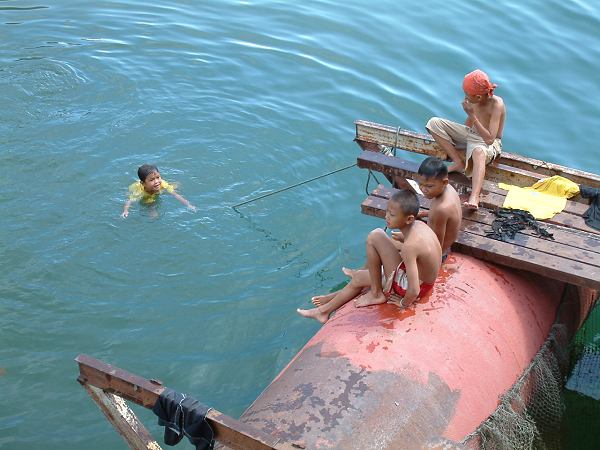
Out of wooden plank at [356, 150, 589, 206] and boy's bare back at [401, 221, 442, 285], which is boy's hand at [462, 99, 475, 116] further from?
boy's bare back at [401, 221, 442, 285]

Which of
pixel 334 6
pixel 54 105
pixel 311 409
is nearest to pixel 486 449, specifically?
pixel 311 409

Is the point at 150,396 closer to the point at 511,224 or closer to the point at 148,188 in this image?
the point at 511,224

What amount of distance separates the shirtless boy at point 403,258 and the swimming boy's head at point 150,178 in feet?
14.0

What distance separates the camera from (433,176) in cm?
651

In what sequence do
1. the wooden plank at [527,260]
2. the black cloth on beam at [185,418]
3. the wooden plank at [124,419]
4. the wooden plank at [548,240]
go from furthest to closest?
1. the wooden plank at [548,240]
2. the wooden plank at [527,260]
3. the wooden plank at [124,419]
4. the black cloth on beam at [185,418]

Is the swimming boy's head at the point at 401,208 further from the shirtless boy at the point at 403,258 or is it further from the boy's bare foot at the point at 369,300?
the boy's bare foot at the point at 369,300

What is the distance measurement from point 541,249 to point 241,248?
3.91 meters

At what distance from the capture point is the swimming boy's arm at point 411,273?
5.93 metres

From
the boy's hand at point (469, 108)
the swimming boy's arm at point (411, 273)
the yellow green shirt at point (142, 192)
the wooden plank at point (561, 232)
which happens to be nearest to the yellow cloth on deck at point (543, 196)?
the wooden plank at point (561, 232)

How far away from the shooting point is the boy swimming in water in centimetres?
983

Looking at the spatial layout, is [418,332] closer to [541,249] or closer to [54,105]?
[541,249]

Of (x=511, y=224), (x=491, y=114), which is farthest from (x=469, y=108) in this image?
(x=511, y=224)

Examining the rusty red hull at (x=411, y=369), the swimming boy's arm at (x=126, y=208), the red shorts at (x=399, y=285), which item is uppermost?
the red shorts at (x=399, y=285)

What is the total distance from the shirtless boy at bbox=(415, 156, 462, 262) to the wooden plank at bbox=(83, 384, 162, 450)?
10.1 ft
